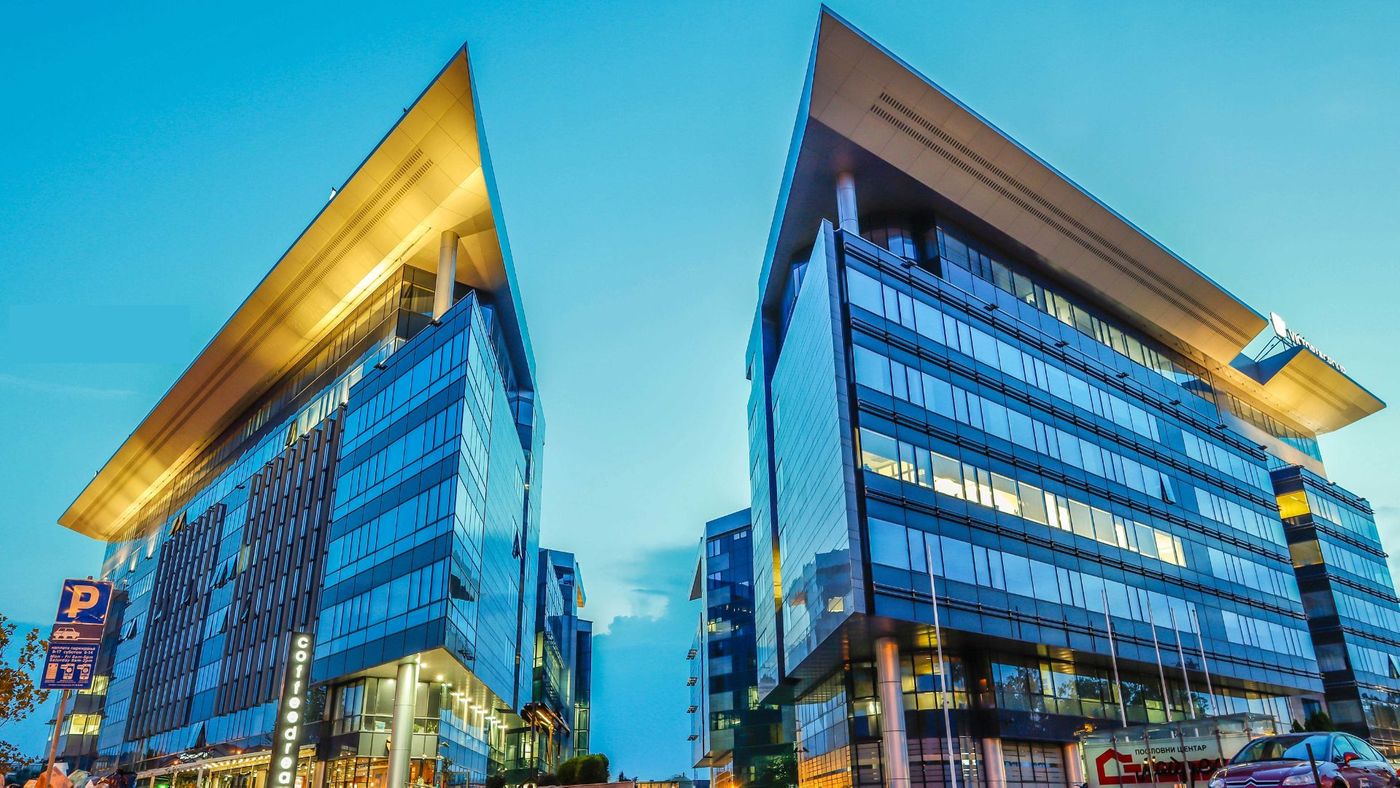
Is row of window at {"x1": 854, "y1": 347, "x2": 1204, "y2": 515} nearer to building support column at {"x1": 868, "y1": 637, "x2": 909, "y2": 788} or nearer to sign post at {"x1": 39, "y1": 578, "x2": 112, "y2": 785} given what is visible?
building support column at {"x1": 868, "y1": 637, "x2": 909, "y2": 788}

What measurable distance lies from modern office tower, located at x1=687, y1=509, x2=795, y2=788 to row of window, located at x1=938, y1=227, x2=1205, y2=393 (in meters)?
42.0

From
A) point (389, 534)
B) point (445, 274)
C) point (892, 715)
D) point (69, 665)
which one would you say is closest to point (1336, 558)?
point (892, 715)

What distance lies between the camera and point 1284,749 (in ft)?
58.4

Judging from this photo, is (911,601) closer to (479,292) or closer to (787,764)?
(479,292)

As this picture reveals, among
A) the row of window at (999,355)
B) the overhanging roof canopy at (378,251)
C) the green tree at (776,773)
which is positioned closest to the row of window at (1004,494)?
the row of window at (999,355)

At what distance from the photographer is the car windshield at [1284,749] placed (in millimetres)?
17469

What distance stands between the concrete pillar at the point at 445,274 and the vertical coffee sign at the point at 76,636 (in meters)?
36.0

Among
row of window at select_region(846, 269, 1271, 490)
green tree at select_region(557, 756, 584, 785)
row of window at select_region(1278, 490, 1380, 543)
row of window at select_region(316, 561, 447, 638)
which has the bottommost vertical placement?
green tree at select_region(557, 756, 584, 785)

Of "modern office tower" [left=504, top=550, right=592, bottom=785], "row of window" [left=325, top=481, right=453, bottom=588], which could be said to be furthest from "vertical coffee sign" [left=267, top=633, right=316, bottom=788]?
"modern office tower" [left=504, top=550, right=592, bottom=785]

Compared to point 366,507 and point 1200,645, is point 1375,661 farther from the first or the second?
point 366,507

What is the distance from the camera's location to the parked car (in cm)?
1625

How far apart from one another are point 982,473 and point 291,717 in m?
32.4

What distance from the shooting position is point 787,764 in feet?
287

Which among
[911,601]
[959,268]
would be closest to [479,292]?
[959,268]
